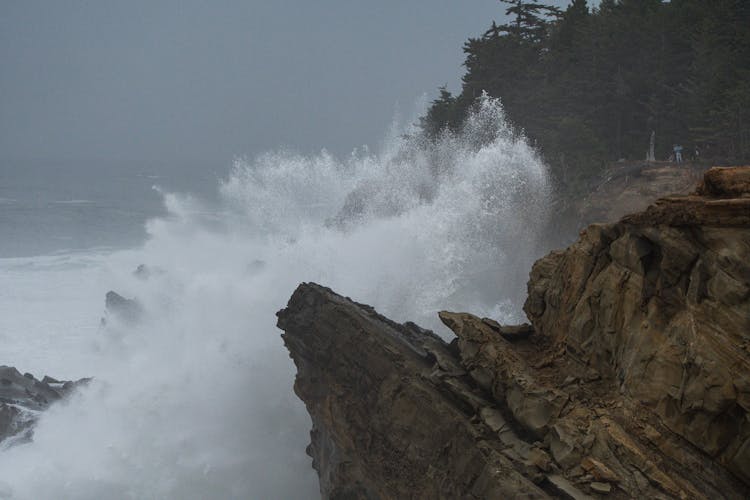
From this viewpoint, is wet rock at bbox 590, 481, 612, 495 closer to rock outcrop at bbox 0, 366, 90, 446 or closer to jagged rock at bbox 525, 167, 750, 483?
jagged rock at bbox 525, 167, 750, 483

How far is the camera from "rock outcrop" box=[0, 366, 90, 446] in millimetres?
18375

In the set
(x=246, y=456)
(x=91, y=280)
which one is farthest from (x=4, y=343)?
(x=246, y=456)

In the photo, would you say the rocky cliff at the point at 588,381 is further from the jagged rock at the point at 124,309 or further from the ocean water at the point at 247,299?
the jagged rock at the point at 124,309

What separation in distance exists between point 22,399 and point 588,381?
64.0 ft

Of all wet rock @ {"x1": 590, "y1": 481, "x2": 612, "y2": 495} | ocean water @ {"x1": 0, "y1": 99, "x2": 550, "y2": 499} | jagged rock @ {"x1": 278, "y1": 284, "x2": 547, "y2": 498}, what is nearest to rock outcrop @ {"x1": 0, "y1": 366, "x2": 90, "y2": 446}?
ocean water @ {"x1": 0, "y1": 99, "x2": 550, "y2": 499}

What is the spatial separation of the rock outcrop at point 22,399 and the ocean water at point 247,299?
1.81 ft

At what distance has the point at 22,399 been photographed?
805 inches

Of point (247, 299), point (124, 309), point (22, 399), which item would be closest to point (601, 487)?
point (247, 299)

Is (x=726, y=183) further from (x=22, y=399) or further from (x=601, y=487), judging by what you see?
(x=22, y=399)

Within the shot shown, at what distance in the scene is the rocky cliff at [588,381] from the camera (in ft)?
21.2

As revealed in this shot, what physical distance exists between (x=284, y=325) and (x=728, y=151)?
65.3 ft

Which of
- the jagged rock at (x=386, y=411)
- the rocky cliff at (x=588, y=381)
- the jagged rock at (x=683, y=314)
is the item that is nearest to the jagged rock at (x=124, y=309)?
the jagged rock at (x=386, y=411)

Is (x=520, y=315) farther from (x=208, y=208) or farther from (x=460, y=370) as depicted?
(x=208, y=208)

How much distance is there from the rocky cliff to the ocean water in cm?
644
